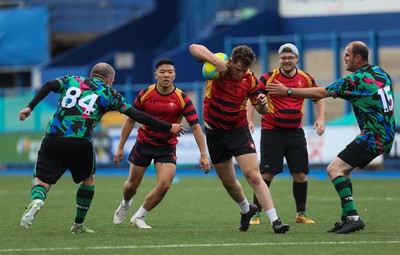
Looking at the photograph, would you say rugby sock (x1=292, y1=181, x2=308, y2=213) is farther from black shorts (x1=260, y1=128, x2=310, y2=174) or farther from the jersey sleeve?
the jersey sleeve

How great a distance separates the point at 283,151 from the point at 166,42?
24449mm

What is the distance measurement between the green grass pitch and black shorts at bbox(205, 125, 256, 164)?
0.91 meters

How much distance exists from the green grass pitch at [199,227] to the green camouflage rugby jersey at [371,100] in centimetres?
107


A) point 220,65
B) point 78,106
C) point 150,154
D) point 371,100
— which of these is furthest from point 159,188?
point 371,100

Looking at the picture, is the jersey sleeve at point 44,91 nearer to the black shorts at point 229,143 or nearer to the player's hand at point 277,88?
the black shorts at point 229,143

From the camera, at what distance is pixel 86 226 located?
41.0 feet

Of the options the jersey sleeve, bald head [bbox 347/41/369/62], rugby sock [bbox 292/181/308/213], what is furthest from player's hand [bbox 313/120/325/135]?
the jersey sleeve

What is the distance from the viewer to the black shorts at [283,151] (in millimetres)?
13219

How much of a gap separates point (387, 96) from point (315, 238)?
185 cm

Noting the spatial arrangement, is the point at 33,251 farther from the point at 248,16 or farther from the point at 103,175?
the point at 248,16

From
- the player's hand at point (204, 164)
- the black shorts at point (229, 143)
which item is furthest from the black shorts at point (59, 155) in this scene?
the black shorts at point (229, 143)

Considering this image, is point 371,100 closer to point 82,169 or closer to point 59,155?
point 82,169

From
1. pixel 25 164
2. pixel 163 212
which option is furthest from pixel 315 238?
pixel 25 164

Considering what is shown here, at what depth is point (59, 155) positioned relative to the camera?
11.2 meters
